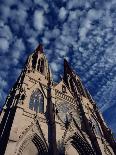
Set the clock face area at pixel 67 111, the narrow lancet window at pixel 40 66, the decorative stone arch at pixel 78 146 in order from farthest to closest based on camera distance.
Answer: the narrow lancet window at pixel 40 66
the clock face area at pixel 67 111
the decorative stone arch at pixel 78 146

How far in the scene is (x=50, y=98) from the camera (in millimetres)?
20844

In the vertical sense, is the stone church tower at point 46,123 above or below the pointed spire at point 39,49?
below

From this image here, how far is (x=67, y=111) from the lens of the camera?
21.8 metres

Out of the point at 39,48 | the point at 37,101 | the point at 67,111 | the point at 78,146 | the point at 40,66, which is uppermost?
the point at 39,48

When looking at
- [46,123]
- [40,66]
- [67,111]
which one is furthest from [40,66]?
[46,123]

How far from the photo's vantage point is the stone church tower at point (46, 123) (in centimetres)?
1536

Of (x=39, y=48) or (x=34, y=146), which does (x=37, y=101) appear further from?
(x=39, y=48)

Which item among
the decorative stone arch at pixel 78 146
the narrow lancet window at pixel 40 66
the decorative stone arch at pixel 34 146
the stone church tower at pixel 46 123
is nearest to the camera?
the decorative stone arch at pixel 34 146

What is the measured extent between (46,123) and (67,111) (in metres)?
4.43

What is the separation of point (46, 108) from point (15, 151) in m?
6.66

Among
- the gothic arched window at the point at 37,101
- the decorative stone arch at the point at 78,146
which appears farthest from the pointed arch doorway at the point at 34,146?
the gothic arched window at the point at 37,101

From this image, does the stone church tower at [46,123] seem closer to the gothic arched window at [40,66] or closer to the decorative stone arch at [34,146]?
the decorative stone arch at [34,146]

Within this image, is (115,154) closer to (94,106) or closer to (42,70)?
(94,106)

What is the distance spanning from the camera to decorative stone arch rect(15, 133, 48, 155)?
15204 mm
